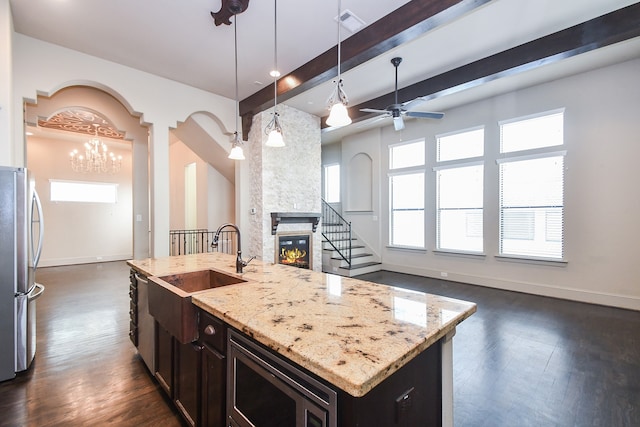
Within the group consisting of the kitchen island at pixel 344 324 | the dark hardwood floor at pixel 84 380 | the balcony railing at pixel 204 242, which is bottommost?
the dark hardwood floor at pixel 84 380

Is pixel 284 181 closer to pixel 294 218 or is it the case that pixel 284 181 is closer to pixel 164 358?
pixel 294 218

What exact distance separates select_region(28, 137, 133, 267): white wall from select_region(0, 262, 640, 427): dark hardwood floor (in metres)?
4.43

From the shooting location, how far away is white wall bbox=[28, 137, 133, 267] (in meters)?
7.38

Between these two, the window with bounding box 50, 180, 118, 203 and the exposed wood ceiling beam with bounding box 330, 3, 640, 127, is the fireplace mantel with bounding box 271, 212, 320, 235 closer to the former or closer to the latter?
the exposed wood ceiling beam with bounding box 330, 3, 640, 127

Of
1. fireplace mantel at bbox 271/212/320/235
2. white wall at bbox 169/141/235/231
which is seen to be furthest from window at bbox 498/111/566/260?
white wall at bbox 169/141/235/231

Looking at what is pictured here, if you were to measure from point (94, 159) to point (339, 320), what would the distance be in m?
8.66

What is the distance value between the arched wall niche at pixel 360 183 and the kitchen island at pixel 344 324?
564cm

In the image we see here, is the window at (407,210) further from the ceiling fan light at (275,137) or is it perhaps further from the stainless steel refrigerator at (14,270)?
the stainless steel refrigerator at (14,270)

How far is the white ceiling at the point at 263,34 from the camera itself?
288 centimetres

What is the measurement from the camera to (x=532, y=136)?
16.3ft

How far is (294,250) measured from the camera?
572cm

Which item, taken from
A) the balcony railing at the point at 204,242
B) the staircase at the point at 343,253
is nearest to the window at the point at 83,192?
the balcony railing at the point at 204,242

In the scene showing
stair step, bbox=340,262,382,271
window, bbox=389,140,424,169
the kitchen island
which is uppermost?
window, bbox=389,140,424,169

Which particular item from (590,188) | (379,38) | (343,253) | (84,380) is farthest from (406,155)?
(84,380)
